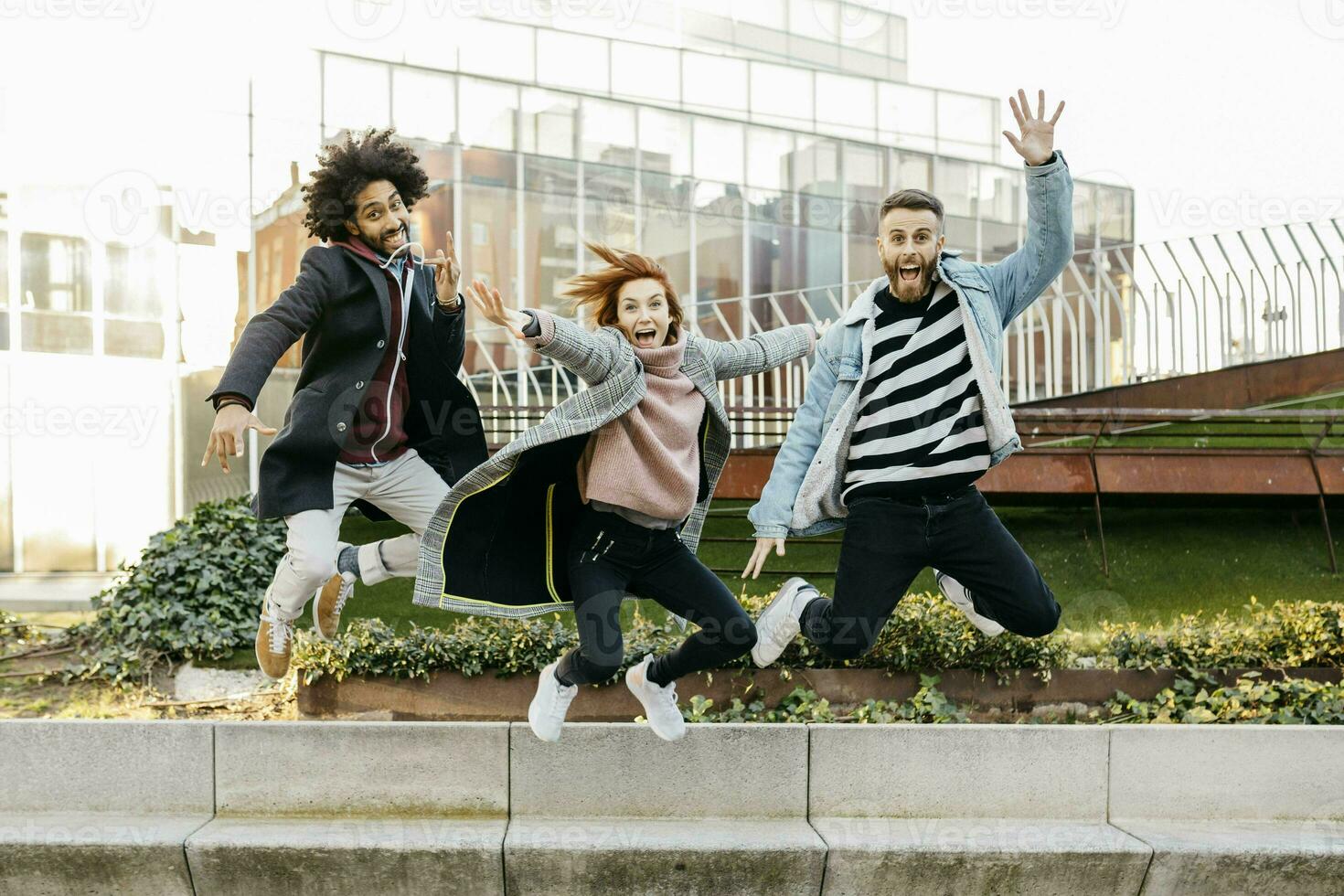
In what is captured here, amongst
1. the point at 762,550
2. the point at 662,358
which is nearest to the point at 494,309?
the point at 662,358

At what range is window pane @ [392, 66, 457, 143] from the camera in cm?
1005

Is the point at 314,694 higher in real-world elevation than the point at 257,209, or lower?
lower

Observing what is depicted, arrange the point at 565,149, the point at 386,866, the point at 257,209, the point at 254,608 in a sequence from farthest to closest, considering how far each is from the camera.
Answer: the point at 565,149 → the point at 257,209 → the point at 254,608 → the point at 386,866

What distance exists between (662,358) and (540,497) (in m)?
0.79

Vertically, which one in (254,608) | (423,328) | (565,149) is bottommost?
(254,608)

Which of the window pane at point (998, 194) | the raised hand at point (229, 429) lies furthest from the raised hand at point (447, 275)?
the window pane at point (998, 194)

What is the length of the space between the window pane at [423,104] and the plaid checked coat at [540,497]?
20.9 ft

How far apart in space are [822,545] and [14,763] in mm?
4902

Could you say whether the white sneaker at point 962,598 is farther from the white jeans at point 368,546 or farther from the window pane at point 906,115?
the window pane at point 906,115

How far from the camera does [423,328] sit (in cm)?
444

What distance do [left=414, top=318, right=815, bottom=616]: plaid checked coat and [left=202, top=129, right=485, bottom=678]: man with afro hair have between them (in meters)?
0.18

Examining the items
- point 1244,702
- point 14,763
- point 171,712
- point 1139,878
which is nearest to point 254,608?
point 171,712

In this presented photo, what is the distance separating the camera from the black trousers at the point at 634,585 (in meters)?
4.35

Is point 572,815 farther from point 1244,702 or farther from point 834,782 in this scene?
point 1244,702
